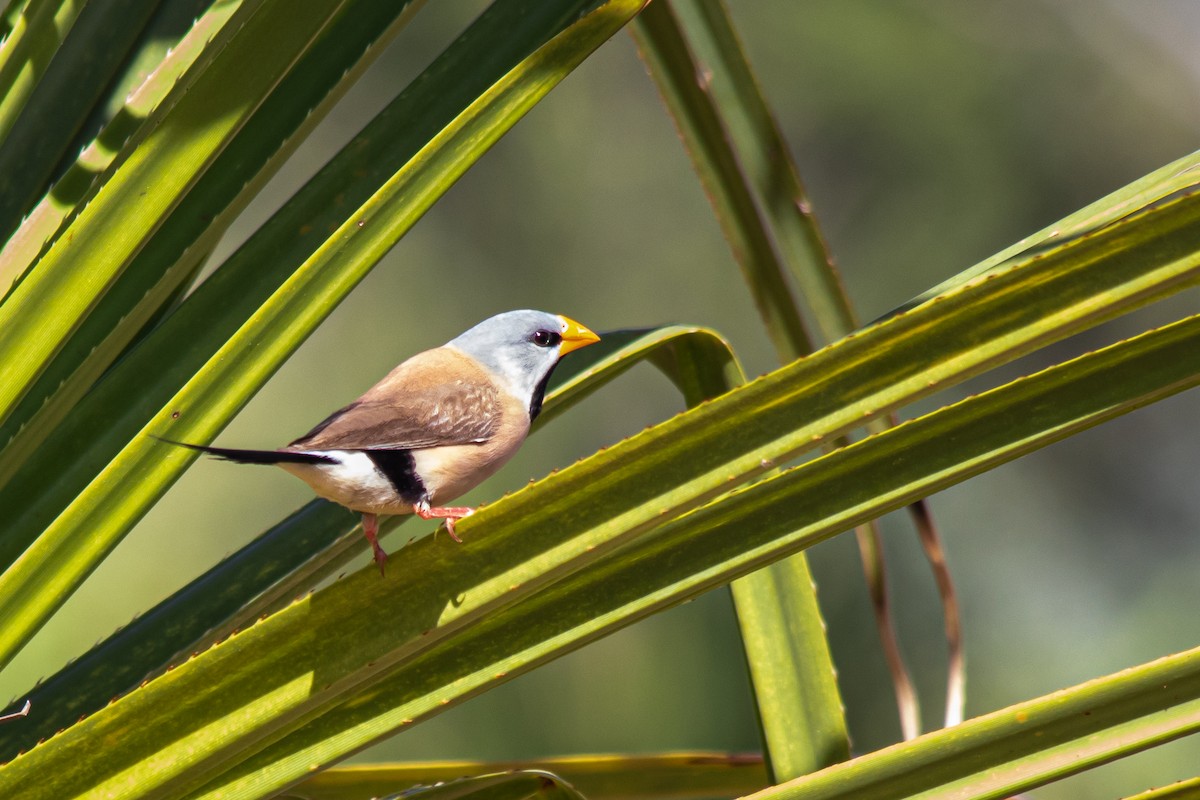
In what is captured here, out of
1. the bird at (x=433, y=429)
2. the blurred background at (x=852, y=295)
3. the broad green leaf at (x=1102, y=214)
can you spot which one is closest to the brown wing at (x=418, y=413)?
the bird at (x=433, y=429)

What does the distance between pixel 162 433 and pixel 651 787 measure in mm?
983

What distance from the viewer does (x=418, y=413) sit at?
67.3 inches

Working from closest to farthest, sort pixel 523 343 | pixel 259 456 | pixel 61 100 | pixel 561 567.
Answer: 1. pixel 561 567
2. pixel 61 100
3. pixel 259 456
4. pixel 523 343

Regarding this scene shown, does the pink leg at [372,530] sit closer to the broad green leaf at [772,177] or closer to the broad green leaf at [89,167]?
the broad green leaf at [89,167]

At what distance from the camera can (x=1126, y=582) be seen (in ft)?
18.7

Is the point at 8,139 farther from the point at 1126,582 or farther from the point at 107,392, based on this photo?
the point at 1126,582

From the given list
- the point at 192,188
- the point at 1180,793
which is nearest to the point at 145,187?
the point at 192,188

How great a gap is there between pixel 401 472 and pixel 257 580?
0.98ft

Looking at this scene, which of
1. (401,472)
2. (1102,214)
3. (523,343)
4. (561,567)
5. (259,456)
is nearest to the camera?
(561,567)

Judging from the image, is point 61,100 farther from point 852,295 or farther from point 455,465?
point 852,295

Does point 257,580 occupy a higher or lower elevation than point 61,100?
lower

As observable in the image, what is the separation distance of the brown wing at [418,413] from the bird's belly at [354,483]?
1.0 inches

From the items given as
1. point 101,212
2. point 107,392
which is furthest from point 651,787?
point 101,212

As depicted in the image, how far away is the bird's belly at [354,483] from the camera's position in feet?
4.91
